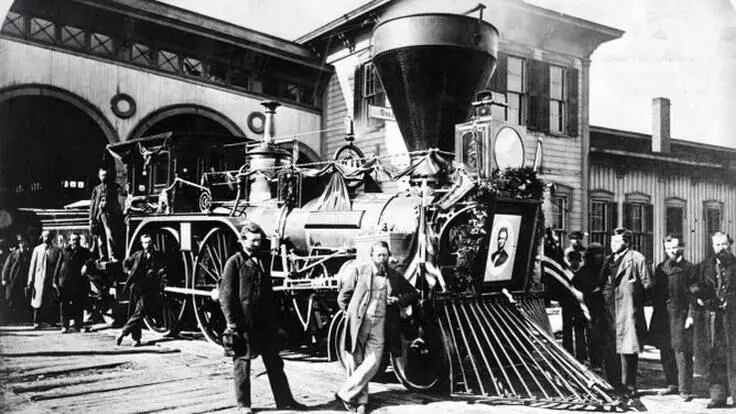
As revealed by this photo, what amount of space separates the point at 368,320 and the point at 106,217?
19.9 ft

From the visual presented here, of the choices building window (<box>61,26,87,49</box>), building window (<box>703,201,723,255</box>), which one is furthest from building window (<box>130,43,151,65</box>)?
building window (<box>703,201,723,255</box>)

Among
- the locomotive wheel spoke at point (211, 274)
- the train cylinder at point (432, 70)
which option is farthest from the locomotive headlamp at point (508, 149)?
the locomotive wheel spoke at point (211, 274)

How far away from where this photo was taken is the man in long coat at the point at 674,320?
5688 millimetres

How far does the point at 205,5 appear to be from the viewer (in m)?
12.3

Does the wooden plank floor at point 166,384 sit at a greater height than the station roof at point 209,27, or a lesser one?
lesser

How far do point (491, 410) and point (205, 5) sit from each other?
10.1m

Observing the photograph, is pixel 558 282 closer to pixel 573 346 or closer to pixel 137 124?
pixel 573 346

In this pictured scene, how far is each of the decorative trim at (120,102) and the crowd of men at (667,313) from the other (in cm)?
910

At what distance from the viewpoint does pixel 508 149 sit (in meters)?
6.09

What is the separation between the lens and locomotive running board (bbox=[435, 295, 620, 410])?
16.7 feet

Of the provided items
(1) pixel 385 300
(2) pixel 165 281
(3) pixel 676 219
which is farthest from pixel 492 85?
(1) pixel 385 300

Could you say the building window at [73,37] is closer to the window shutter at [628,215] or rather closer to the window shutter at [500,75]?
the window shutter at [500,75]

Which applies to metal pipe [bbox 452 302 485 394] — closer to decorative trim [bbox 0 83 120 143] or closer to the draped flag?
the draped flag

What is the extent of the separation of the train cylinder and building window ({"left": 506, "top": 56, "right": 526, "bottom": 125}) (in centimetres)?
767
